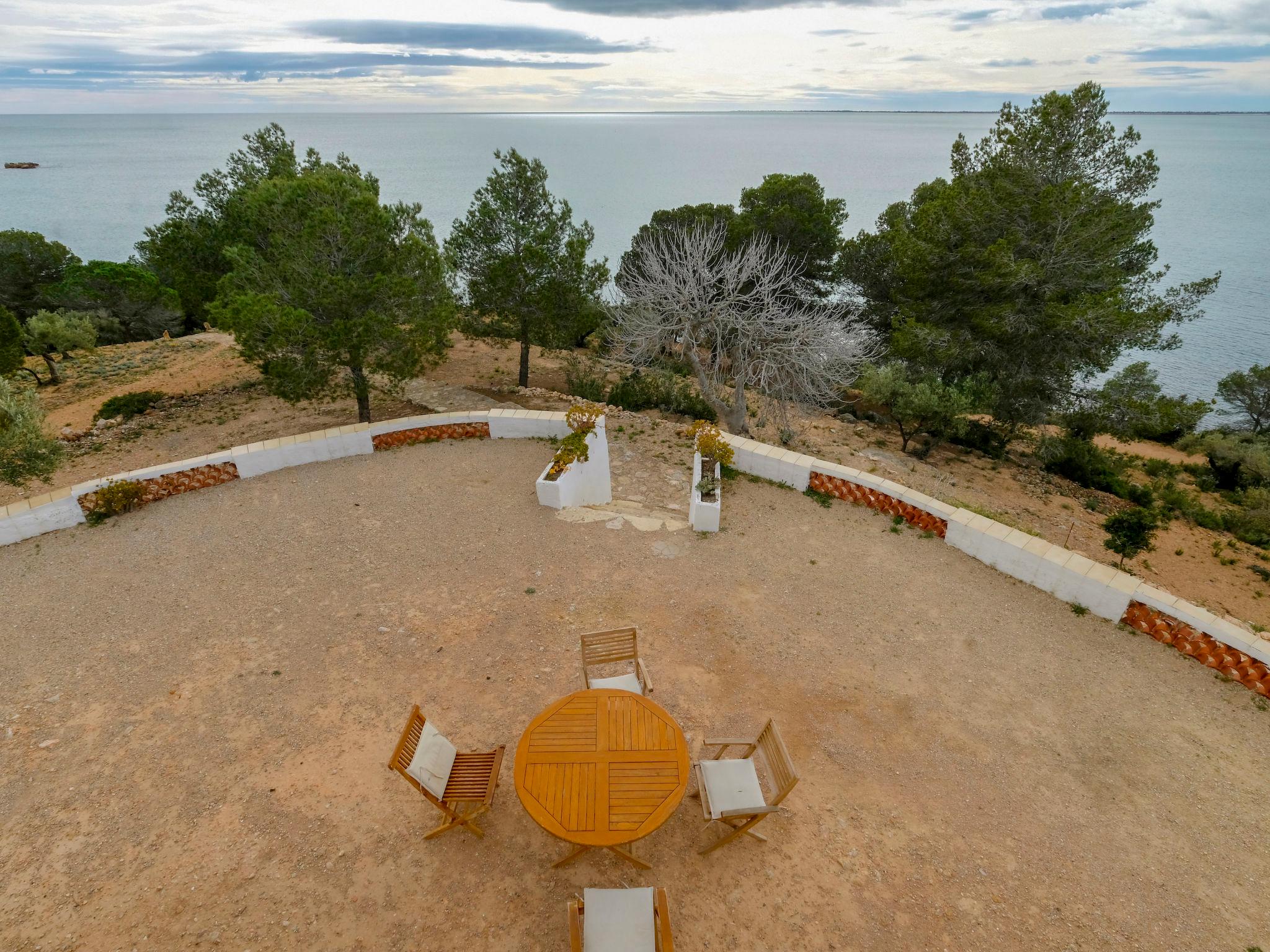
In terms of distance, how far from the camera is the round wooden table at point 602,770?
448cm

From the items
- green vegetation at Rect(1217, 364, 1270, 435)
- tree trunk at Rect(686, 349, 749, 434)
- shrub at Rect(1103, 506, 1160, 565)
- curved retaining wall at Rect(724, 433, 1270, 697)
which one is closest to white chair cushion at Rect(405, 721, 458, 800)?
curved retaining wall at Rect(724, 433, 1270, 697)

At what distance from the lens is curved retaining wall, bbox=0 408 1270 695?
6.87 meters

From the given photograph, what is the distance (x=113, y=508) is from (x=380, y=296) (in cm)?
598

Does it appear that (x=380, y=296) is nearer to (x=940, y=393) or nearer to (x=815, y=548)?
(x=815, y=548)

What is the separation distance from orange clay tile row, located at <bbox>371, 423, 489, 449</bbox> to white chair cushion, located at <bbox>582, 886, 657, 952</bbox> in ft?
31.3

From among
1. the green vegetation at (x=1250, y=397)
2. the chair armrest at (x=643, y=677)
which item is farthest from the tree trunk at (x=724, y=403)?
the green vegetation at (x=1250, y=397)

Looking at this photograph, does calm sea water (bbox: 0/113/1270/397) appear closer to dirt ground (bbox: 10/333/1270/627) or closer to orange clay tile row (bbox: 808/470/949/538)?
dirt ground (bbox: 10/333/1270/627)

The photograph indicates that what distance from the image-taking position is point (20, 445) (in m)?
9.59

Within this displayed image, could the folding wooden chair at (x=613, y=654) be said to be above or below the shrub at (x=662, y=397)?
above

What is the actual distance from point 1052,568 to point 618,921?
692 cm

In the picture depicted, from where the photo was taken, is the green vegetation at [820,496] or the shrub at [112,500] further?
the green vegetation at [820,496]

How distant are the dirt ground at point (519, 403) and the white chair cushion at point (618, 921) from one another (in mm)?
8386

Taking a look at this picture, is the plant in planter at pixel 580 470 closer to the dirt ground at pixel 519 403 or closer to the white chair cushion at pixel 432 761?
the white chair cushion at pixel 432 761

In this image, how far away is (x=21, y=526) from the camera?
9.18 meters
